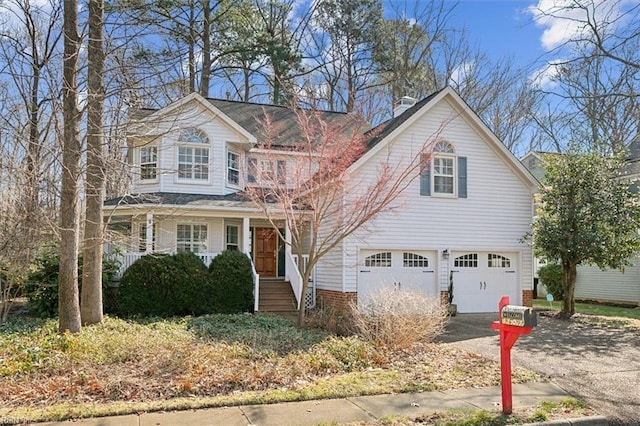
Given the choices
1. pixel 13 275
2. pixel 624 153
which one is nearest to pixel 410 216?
pixel 624 153

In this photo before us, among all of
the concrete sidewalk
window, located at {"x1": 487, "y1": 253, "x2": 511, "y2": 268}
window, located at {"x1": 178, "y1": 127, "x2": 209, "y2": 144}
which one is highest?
window, located at {"x1": 178, "y1": 127, "x2": 209, "y2": 144}

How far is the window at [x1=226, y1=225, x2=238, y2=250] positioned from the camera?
18180 mm

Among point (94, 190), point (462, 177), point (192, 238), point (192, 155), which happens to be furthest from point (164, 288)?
point (462, 177)

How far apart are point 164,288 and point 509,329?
1049 centimetres

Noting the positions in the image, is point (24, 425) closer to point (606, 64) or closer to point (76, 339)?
point (76, 339)

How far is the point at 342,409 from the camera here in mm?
6492

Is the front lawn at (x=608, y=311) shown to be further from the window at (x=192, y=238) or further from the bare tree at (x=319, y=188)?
the window at (x=192, y=238)

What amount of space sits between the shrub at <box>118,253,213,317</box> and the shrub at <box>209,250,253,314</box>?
0.30 meters

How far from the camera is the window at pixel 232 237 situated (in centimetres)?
1818

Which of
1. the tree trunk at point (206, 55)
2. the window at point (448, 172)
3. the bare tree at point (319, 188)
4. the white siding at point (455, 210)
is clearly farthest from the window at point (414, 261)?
the tree trunk at point (206, 55)

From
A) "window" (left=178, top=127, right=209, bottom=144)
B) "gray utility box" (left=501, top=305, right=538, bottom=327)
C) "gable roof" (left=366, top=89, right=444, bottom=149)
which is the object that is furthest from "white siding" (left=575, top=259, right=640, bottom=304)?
"window" (left=178, top=127, right=209, bottom=144)

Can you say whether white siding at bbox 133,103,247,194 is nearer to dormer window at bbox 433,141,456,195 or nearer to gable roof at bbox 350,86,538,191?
gable roof at bbox 350,86,538,191

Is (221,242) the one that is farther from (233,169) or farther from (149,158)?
(149,158)

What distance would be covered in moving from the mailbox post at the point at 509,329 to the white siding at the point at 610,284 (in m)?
16.9
